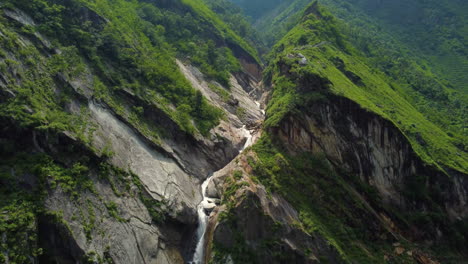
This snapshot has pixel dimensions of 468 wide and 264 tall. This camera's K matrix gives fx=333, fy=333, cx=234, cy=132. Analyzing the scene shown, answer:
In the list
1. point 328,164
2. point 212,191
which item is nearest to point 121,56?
point 212,191

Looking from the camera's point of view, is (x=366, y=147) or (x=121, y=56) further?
(x=121, y=56)

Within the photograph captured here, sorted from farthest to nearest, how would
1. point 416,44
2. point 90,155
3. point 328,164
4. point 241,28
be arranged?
point 416,44 < point 241,28 < point 328,164 < point 90,155

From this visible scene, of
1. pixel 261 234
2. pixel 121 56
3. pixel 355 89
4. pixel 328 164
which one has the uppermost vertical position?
pixel 355 89

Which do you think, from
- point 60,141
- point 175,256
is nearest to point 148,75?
point 60,141

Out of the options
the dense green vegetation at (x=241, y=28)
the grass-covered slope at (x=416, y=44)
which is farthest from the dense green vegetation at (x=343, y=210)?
the dense green vegetation at (x=241, y=28)

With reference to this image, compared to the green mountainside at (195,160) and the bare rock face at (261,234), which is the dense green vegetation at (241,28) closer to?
the green mountainside at (195,160)

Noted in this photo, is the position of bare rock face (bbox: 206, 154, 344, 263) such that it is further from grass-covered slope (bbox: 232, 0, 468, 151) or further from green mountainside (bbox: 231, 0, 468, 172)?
grass-covered slope (bbox: 232, 0, 468, 151)

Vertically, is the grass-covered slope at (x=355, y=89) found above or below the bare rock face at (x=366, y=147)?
above

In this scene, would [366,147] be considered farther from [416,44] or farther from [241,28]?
[416,44]
